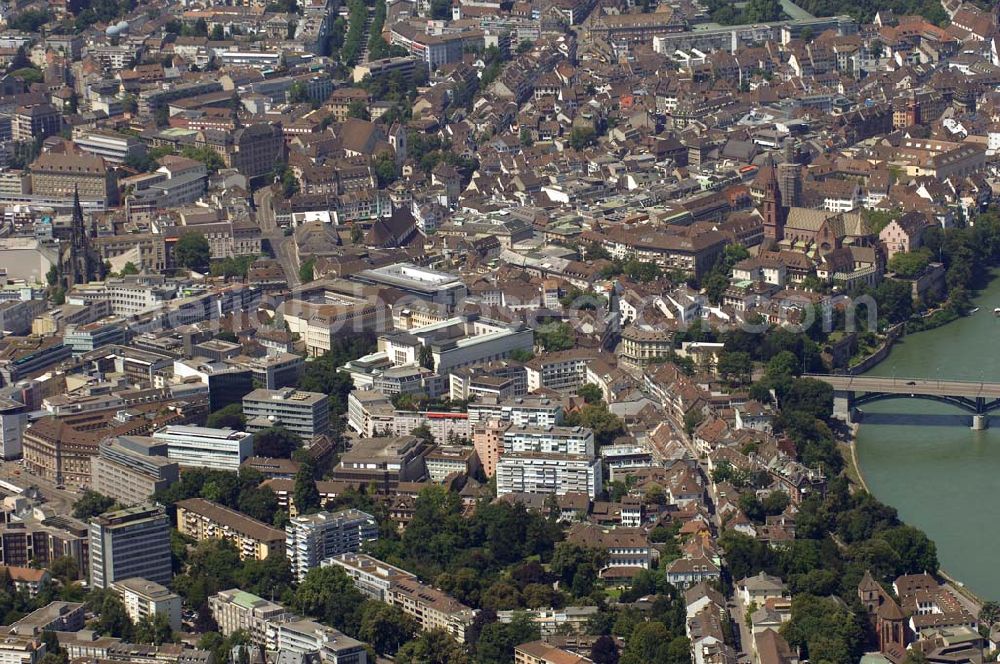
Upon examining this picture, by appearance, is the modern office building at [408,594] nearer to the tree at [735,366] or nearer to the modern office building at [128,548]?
the modern office building at [128,548]

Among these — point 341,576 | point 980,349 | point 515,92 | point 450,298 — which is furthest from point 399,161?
point 341,576

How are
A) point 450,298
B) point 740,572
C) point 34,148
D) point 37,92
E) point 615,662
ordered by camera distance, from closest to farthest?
point 615,662 → point 740,572 → point 450,298 → point 34,148 → point 37,92

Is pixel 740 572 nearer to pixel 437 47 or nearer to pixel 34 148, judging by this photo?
pixel 34 148

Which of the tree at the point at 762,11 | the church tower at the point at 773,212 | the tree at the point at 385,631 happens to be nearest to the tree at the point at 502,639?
the tree at the point at 385,631

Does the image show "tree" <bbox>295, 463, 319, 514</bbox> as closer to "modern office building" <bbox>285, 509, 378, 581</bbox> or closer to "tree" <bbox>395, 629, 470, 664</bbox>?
"modern office building" <bbox>285, 509, 378, 581</bbox>

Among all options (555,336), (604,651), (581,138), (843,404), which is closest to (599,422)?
(555,336)
